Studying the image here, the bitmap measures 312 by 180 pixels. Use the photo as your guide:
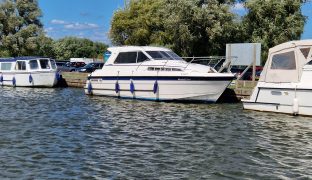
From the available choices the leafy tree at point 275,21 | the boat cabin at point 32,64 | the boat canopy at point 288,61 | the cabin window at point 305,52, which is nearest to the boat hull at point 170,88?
the boat canopy at point 288,61

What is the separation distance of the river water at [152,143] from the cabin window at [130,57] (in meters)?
4.37

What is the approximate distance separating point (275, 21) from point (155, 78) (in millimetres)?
19835

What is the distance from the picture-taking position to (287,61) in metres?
22.9

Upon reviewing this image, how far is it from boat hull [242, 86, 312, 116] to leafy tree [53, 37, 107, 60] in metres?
111

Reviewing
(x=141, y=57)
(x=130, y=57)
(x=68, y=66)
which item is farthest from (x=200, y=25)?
(x=68, y=66)

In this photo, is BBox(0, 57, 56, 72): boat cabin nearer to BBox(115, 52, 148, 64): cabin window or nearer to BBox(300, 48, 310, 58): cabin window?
BBox(115, 52, 148, 64): cabin window

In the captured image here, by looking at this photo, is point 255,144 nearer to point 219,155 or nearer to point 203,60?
point 219,155

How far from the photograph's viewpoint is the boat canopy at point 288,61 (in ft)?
73.3

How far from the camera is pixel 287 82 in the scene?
22.3m

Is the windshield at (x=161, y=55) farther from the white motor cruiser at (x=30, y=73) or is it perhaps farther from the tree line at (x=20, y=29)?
the tree line at (x=20, y=29)

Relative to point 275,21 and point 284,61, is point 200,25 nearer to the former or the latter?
point 275,21

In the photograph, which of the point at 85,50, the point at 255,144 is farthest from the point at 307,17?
the point at 85,50

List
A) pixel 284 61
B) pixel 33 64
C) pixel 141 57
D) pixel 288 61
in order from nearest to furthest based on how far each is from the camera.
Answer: pixel 288 61
pixel 284 61
pixel 141 57
pixel 33 64

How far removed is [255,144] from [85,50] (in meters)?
135
